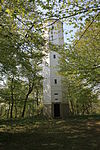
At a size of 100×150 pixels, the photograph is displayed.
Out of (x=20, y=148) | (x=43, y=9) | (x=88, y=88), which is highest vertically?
(x=43, y=9)

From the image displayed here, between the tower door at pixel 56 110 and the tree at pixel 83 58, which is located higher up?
the tree at pixel 83 58

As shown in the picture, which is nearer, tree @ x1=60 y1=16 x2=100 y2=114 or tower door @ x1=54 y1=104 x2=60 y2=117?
tree @ x1=60 y1=16 x2=100 y2=114

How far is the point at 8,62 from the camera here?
8.49 metres

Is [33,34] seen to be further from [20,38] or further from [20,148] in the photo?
[20,148]

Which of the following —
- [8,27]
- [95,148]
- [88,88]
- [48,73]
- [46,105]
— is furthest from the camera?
[48,73]

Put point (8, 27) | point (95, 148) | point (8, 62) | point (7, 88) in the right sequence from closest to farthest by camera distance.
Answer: point (95, 148) < point (8, 27) < point (8, 62) < point (7, 88)

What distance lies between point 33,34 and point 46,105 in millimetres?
14714

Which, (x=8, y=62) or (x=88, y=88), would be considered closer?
(x=8, y=62)

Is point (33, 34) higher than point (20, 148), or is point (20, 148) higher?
point (33, 34)

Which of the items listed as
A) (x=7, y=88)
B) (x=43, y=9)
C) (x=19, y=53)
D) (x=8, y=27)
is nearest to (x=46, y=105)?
(x=7, y=88)

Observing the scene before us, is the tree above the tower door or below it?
above

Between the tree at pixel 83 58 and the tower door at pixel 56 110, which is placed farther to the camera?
the tower door at pixel 56 110

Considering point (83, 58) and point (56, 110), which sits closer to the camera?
point (83, 58)

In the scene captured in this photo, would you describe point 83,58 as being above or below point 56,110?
above
